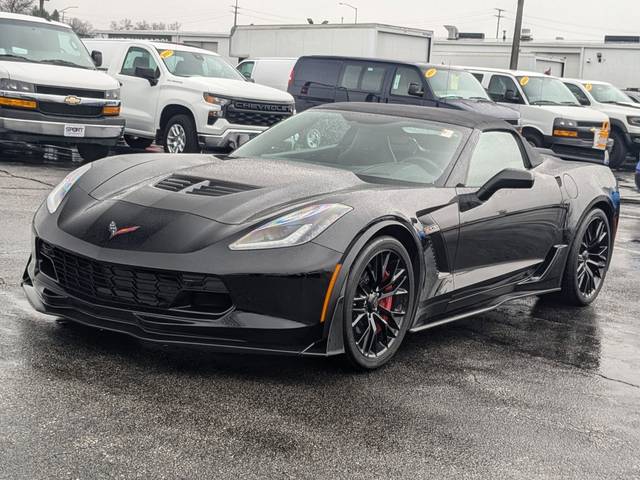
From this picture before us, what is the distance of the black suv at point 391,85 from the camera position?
16781 mm

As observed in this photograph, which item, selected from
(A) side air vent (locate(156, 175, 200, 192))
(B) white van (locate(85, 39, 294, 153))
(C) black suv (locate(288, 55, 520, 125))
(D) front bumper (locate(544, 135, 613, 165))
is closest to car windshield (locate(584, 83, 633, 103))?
(D) front bumper (locate(544, 135, 613, 165))

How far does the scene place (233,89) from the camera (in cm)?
1506

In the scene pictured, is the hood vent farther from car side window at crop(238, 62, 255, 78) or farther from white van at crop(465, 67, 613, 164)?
car side window at crop(238, 62, 255, 78)

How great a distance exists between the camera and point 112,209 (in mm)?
4844

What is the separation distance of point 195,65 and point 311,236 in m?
11.9

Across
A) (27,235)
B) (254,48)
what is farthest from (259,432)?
(254,48)

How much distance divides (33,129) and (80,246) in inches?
354

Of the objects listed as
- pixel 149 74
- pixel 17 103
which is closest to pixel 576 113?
pixel 149 74

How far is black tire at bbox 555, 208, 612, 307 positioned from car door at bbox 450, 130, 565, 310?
Result: 10.6 inches

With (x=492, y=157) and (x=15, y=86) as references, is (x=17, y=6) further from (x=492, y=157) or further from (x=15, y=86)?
(x=492, y=157)

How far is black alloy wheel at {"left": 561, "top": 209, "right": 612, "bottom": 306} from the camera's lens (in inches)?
269

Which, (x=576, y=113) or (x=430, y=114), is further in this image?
(x=576, y=113)

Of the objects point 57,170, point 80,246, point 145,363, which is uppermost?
point 80,246

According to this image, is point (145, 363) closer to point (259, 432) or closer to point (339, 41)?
point (259, 432)
